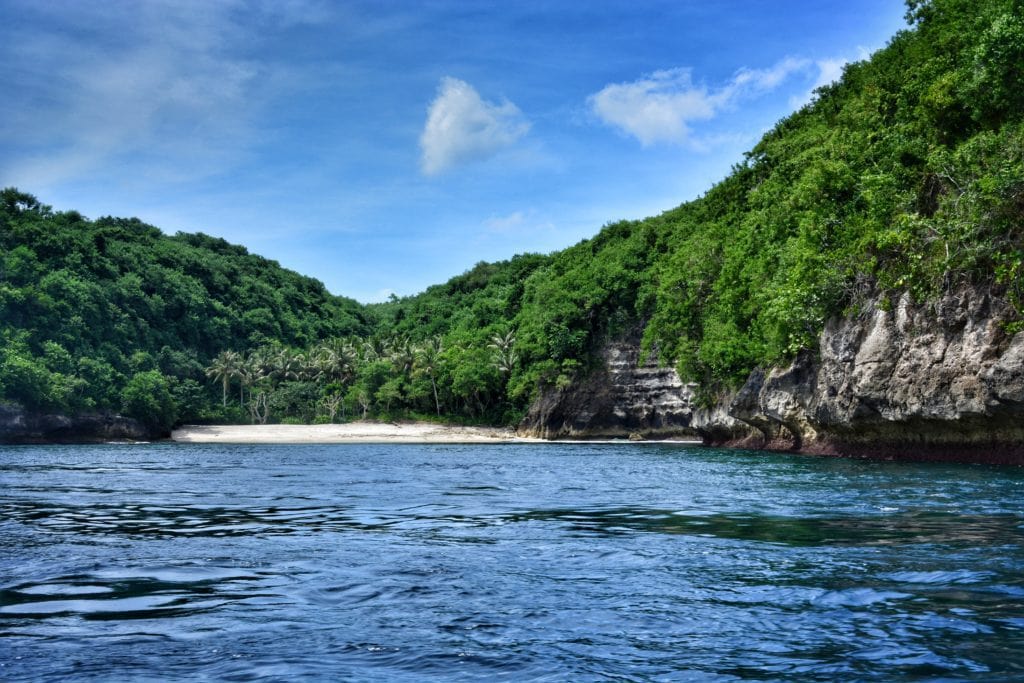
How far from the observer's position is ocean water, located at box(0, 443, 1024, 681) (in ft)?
20.1

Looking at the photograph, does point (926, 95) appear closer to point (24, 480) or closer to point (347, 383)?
point (24, 480)

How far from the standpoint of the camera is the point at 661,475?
1125 inches

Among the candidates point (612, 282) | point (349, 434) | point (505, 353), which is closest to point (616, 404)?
point (612, 282)

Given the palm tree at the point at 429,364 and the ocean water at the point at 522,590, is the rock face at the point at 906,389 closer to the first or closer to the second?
the ocean water at the point at 522,590

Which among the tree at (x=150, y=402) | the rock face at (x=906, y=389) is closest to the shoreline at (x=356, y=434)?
the tree at (x=150, y=402)

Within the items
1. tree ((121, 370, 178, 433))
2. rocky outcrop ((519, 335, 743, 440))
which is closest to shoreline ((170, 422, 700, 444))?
rocky outcrop ((519, 335, 743, 440))

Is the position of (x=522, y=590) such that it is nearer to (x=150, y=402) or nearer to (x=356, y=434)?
(x=356, y=434)

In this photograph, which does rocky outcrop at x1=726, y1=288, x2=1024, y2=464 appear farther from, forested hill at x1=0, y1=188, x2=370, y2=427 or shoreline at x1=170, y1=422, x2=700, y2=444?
forested hill at x1=0, y1=188, x2=370, y2=427

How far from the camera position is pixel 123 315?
339ft

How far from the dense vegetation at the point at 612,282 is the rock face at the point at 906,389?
1234 millimetres

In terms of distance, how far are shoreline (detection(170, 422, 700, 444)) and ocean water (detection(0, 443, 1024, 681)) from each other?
2609 inches

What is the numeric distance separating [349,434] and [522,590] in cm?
8333

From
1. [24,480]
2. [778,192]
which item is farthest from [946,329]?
[24,480]

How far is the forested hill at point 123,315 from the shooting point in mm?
Result: 85875
